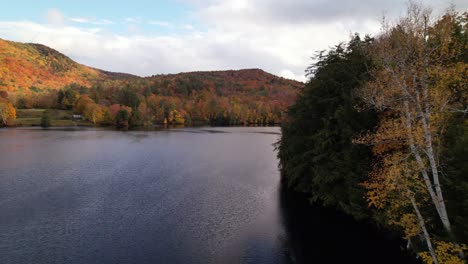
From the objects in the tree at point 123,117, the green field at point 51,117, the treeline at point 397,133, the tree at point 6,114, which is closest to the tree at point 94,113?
the green field at point 51,117

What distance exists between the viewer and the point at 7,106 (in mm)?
130625

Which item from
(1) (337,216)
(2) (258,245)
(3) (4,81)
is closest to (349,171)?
(1) (337,216)

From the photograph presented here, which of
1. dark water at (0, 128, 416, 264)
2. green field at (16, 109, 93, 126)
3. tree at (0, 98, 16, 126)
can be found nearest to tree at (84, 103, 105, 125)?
green field at (16, 109, 93, 126)

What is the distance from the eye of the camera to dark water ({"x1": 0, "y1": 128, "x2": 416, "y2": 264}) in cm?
A: 2261

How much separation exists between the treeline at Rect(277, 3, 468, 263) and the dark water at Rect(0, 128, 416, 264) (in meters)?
2.94

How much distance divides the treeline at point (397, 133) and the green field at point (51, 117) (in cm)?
12134

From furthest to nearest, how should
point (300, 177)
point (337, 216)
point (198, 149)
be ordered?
point (198, 149), point (300, 177), point (337, 216)

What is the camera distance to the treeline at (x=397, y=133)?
14922 mm

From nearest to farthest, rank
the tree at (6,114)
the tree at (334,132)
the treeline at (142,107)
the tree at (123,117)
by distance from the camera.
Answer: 1. the tree at (334,132)
2. the tree at (6,114)
3. the tree at (123,117)
4. the treeline at (142,107)

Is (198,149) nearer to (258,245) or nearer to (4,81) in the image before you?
(258,245)

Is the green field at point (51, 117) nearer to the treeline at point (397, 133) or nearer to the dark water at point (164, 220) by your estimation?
the dark water at point (164, 220)

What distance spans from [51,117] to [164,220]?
13380cm

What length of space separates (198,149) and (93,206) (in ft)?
131

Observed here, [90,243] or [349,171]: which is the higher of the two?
[349,171]
